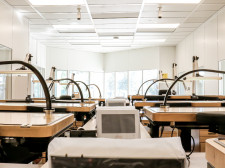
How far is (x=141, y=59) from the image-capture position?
11219mm

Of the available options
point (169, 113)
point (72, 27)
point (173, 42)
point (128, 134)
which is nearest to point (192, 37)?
point (173, 42)

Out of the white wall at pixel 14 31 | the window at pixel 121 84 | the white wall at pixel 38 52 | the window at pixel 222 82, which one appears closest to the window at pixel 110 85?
the window at pixel 121 84

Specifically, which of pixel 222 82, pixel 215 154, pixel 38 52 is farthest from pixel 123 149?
→ pixel 38 52

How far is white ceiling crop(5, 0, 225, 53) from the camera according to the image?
574cm

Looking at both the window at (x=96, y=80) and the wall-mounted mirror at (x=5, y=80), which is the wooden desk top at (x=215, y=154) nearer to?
the wall-mounted mirror at (x=5, y=80)

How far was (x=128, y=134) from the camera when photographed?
1712 mm

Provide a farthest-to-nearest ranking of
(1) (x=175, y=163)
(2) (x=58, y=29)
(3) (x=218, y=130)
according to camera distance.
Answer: (2) (x=58, y=29)
(3) (x=218, y=130)
(1) (x=175, y=163)

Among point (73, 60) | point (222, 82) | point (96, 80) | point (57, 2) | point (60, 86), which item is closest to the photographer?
point (57, 2)

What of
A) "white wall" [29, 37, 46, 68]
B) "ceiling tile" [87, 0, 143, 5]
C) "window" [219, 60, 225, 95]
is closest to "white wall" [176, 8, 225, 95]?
"window" [219, 60, 225, 95]

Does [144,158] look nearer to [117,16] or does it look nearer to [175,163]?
[175,163]

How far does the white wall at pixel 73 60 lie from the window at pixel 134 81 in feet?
5.66

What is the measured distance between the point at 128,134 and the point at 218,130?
1.98 feet

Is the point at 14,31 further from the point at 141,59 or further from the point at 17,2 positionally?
the point at 141,59

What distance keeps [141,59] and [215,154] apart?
1038 cm
